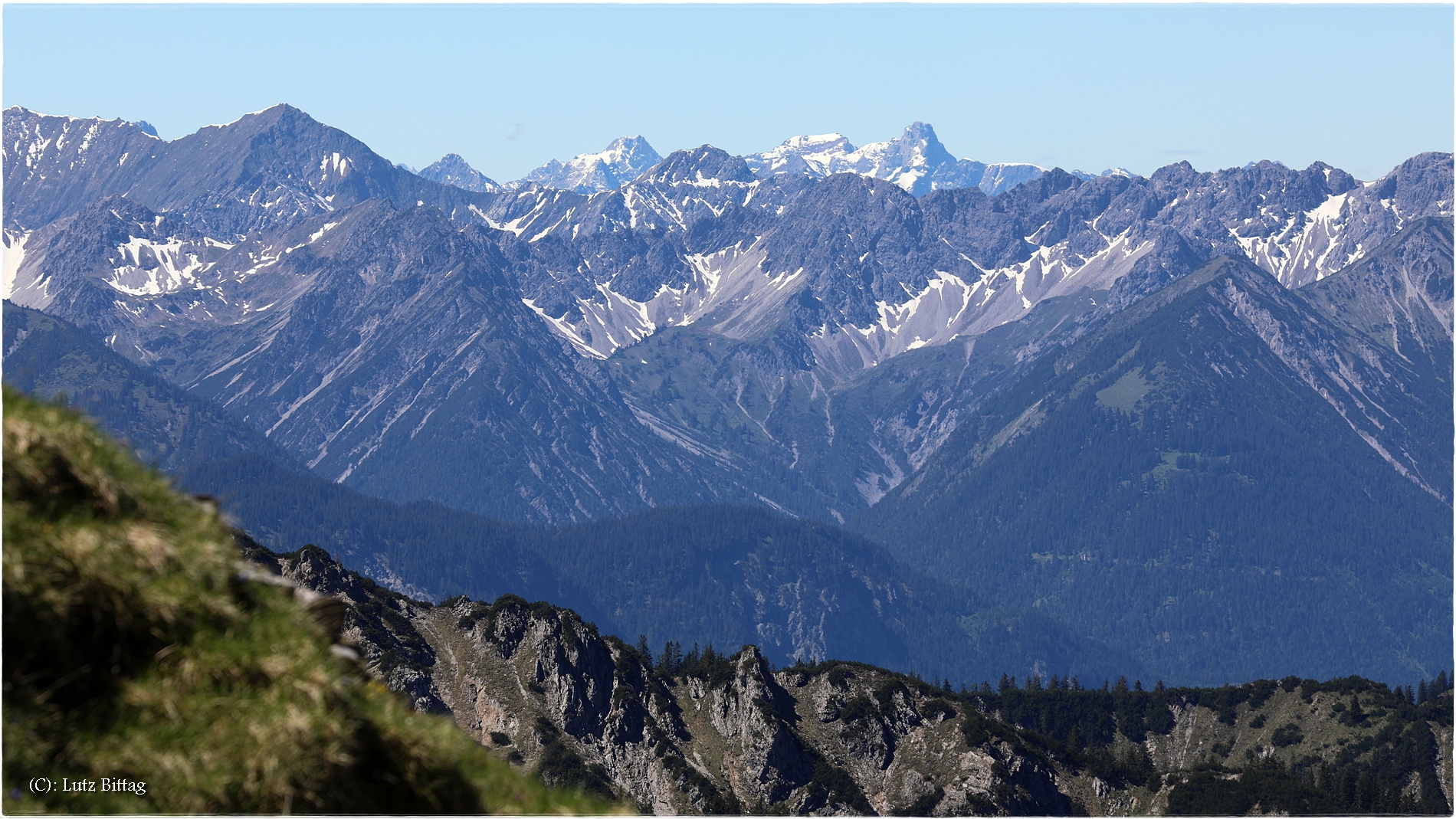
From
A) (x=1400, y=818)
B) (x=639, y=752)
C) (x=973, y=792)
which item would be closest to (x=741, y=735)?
(x=639, y=752)

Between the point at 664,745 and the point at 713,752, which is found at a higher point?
the point at 664,745

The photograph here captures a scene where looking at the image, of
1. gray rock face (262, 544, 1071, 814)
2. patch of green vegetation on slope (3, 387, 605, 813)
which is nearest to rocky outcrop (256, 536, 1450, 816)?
gray rock face (262, 544, 1071, 814)

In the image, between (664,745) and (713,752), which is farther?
(713,752)

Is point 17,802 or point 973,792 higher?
point 17,802

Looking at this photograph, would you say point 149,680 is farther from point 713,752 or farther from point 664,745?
point 713,752

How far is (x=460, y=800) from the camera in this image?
2072cm

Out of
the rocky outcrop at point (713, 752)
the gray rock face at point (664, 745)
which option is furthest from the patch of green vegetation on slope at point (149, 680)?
the rocky outcrop at point (713, 752)

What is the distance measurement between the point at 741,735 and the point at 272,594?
17583cm

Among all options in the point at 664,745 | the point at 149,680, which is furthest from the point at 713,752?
the point at 149,680

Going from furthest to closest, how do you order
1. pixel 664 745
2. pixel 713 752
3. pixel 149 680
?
pixel 713 752 → pixel 664 745 → pixel 149 680

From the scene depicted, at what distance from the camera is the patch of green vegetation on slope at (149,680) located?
1888 centimetres

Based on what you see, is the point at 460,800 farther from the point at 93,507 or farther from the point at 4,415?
the point at 4,415

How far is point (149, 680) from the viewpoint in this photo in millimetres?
19109

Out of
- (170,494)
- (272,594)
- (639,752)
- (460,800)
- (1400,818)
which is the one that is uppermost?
(170,494)
